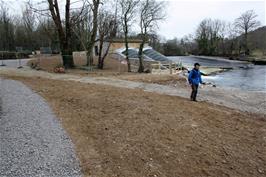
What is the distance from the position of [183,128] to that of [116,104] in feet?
8.79

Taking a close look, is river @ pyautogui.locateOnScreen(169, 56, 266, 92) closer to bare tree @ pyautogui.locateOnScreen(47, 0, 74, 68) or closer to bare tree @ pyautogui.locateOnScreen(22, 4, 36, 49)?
bare tree @ pyautogui.locateOnScreen(47, 0, 74, 68)

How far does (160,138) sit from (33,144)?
268cm

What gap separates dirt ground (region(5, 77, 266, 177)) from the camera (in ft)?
16.4

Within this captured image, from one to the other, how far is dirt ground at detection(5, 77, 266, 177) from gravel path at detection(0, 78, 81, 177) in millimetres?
259

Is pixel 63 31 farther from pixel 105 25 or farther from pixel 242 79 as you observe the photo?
pixel 242 79

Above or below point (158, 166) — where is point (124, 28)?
above

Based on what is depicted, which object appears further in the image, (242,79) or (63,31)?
(242,79)

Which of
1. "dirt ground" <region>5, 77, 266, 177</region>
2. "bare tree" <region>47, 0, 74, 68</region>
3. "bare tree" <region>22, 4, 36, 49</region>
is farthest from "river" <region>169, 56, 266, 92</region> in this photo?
"bare tree" <region>22, 4, 36, 49</region>

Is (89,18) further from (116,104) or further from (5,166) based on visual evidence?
(5,166)

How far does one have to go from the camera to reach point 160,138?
6129mm

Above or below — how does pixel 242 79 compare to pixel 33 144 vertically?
below

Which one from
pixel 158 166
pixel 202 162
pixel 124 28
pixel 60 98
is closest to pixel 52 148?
pixel 158 166

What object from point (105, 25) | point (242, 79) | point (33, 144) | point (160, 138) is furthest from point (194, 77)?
point (242, 79)

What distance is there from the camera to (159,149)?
5609mm
